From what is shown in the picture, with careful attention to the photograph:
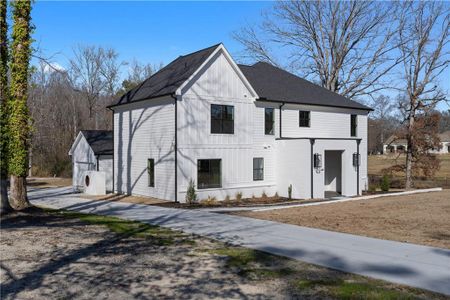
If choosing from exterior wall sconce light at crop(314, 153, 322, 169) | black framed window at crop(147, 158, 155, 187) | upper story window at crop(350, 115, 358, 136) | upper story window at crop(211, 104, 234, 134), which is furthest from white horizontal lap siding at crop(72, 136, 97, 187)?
upper story window at crop(350, 115, 358, 136)

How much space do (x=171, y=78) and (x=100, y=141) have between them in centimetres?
817

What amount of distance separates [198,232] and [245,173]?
36.9ft

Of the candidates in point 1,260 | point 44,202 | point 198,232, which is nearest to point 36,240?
point 1,260

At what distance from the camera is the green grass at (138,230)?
1077 centimetres

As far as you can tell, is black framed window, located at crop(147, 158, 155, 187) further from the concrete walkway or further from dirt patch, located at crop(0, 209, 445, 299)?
dirt patch, located at crop(0, 209, 445, 299)

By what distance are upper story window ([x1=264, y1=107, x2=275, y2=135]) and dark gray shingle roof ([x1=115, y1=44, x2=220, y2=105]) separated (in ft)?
15.7

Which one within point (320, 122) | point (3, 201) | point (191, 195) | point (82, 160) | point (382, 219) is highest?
point (320, 122)

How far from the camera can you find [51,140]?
46312mm

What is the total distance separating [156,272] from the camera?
7730 mm

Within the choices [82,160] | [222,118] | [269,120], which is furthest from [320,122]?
[82,160]

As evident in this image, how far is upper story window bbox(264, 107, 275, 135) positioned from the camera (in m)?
24.3

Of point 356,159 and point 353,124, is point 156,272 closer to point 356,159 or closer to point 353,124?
point 356,159

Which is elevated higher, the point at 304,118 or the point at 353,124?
the point at 304,118

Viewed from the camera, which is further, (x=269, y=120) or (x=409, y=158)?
(x=409, y=158)
